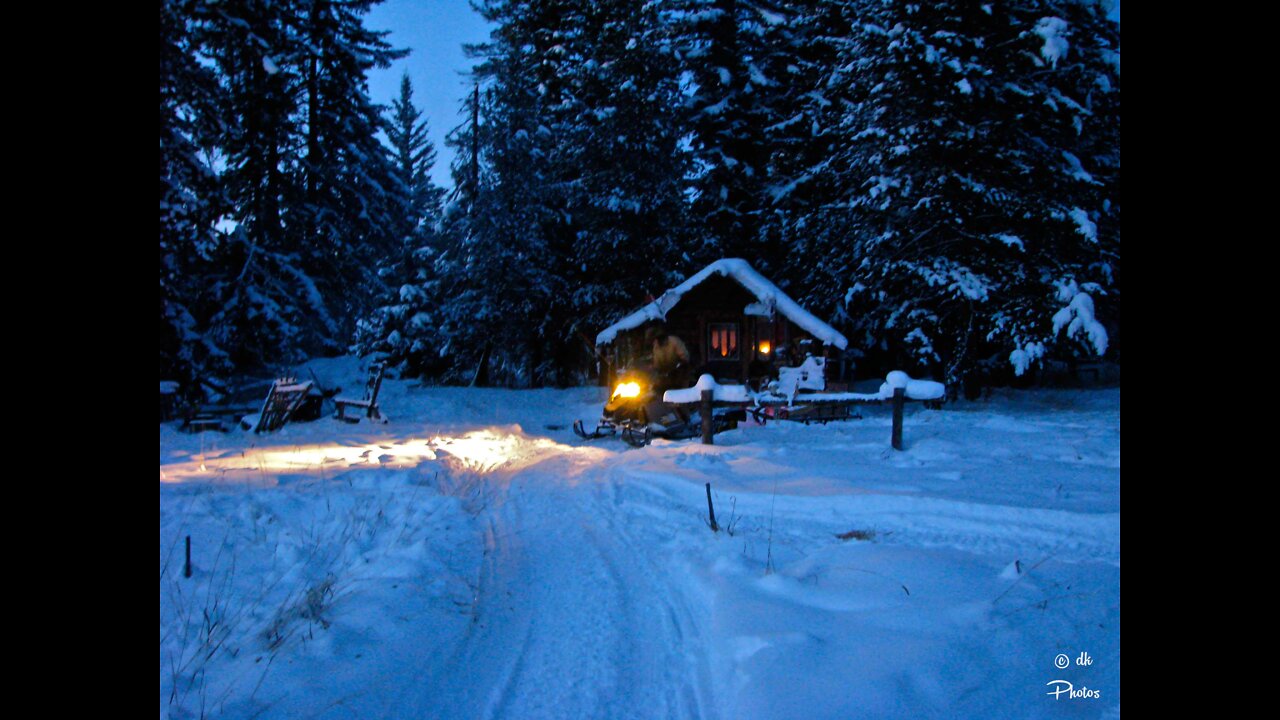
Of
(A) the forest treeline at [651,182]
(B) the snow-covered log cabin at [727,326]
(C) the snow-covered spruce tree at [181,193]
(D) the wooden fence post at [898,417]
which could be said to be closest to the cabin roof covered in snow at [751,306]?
(B) the snow-covered log cabin at [727,326]

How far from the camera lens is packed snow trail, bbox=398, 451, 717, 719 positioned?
3.08m

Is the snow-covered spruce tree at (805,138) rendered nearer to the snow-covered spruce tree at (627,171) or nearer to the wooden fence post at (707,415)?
the snow-covered spruce tree at (627,171)

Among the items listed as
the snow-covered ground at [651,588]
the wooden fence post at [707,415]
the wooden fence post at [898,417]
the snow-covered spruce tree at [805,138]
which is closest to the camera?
the snow-covered ground at [651,588]

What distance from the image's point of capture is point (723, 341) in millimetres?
20188

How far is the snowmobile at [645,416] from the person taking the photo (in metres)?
12.6

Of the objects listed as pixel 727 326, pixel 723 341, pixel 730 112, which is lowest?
pixel 723 341

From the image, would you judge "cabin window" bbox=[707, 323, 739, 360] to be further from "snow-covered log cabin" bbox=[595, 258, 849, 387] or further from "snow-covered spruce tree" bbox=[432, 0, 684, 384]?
"snow-covered spruce tree" bbox=[432, 0, 684, 384]

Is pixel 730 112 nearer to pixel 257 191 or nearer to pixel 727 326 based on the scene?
pixel 727 326

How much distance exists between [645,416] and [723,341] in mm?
7983

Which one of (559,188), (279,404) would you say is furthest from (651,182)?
(279,404)

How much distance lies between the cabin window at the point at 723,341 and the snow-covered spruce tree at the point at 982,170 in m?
4.31
